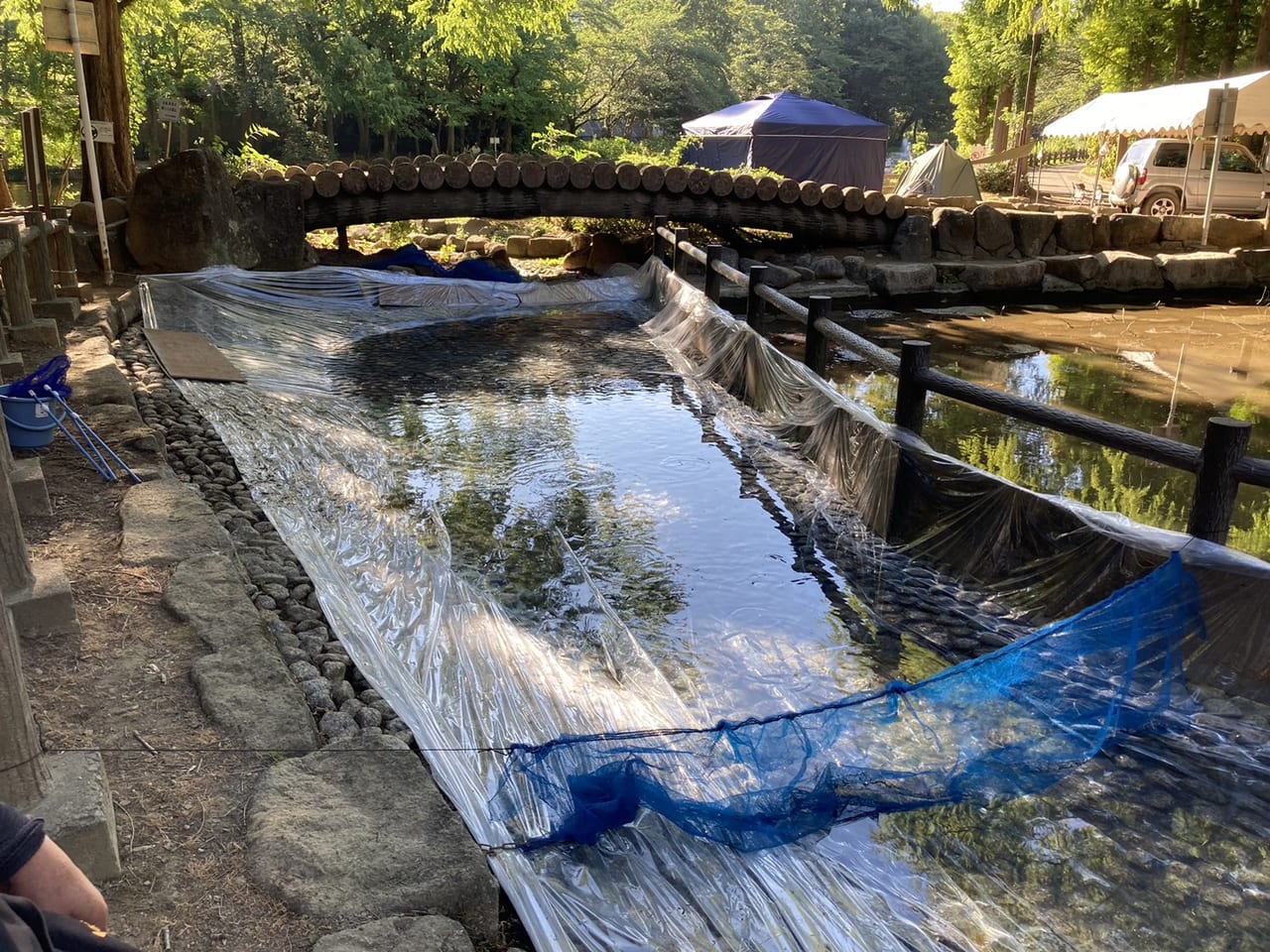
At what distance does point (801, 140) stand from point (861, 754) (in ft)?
78.7

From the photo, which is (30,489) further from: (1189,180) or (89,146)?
(1189,180)

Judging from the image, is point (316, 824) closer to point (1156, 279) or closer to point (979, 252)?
point (979, 252)

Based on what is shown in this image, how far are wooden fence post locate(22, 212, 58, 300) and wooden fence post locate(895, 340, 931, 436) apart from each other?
234 inches

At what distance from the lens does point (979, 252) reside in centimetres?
1360

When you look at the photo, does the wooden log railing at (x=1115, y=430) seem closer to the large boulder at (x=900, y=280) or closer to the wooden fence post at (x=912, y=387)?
the wooden fence post at (x=912, y=387)

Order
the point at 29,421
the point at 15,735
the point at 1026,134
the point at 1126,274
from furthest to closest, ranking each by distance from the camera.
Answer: the point at 1026,134 < the point at 1126,274 < the point at 29,421 < the point at 15,735

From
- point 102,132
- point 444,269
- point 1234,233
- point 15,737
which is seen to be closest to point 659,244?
point 444,269

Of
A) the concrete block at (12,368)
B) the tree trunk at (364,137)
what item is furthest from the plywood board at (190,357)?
the tree trunk at (364,137)

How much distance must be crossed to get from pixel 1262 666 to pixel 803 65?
148ft

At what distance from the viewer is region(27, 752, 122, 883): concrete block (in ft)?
6.35

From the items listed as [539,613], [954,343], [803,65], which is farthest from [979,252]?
[803,65]

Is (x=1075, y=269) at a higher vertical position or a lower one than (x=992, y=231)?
lower

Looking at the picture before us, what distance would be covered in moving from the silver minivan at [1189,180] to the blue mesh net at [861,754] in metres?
18.2

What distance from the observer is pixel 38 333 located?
6355mm
